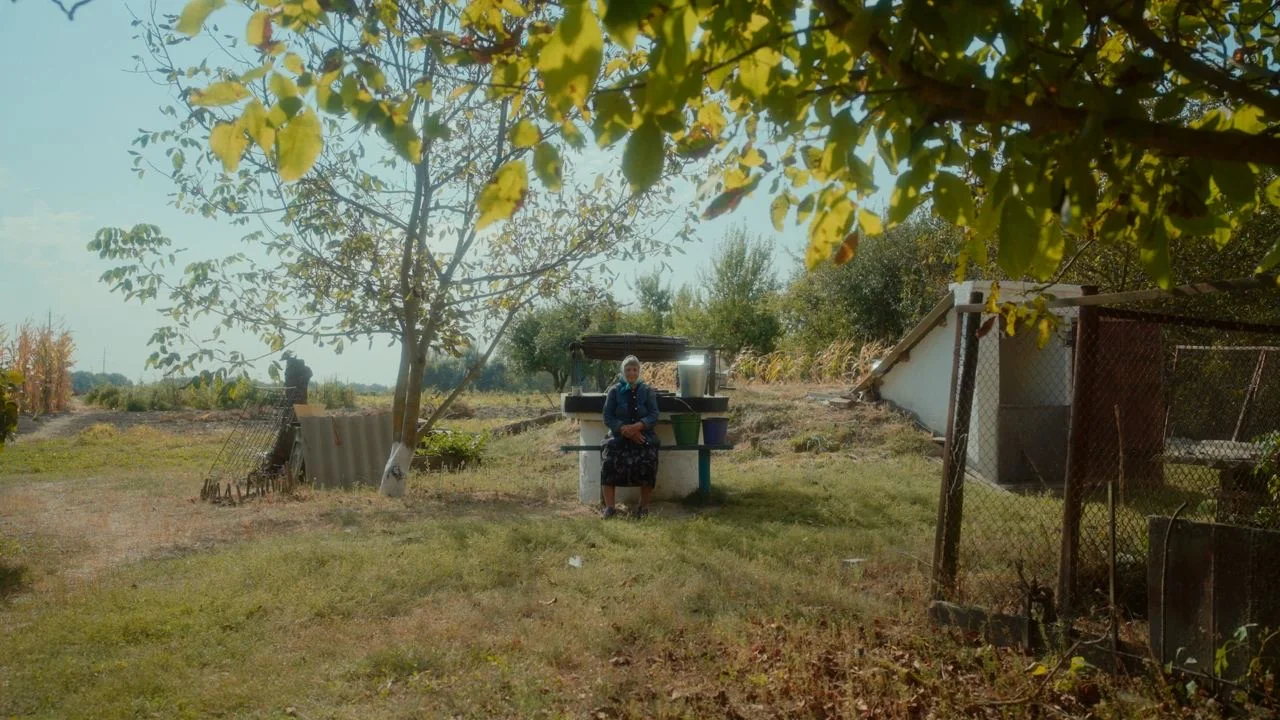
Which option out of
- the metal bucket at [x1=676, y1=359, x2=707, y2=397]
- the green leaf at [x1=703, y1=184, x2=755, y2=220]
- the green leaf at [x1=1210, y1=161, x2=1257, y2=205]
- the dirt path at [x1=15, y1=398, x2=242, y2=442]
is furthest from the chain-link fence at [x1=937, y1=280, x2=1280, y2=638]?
the dirt path at [x1=15, y1=398, x2=242, y2=442]

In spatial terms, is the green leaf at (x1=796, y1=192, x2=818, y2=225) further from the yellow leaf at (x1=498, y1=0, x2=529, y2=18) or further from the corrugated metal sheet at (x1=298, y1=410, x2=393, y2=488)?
the corrugated metal sheet at (x1=298, y1=410, x2=393, y2=488)

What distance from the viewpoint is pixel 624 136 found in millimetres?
1955

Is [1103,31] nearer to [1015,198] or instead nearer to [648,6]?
[1015,198]

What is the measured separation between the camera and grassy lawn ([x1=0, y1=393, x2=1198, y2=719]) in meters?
4.18

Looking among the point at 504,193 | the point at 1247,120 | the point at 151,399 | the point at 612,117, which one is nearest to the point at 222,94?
the point at 504,193

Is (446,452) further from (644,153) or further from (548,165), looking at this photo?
(644,153)

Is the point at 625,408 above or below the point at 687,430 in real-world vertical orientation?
above

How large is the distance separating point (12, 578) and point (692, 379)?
21.4ft

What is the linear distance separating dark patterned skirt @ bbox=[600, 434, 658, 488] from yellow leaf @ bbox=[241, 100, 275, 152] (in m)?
7.64

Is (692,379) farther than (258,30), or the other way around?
(692,379)

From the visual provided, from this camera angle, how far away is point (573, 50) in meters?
1.52

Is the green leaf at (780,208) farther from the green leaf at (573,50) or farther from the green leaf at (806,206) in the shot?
the green leaf at (573,50)

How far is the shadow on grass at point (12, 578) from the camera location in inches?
247

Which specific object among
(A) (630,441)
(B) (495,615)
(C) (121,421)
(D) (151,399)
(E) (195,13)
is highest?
(E) (195,13)
